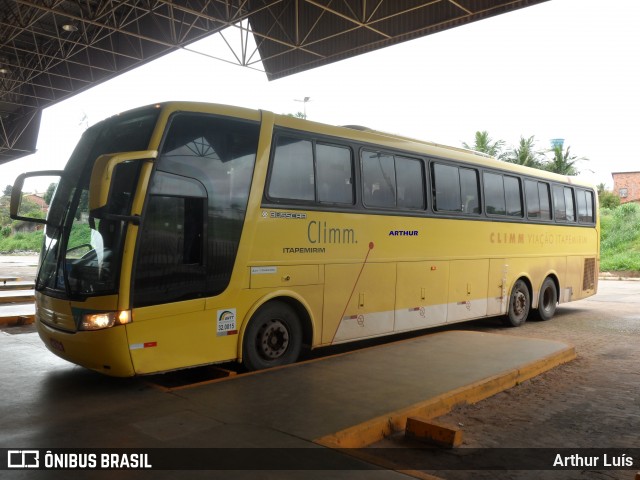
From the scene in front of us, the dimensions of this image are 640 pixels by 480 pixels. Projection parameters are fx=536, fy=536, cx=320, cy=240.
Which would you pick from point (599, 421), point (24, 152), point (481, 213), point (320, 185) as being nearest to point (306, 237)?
point (320, 185)

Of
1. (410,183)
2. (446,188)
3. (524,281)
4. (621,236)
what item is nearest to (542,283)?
(524,281)

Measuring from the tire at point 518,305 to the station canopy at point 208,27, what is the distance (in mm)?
5936

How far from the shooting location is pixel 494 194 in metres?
10.9

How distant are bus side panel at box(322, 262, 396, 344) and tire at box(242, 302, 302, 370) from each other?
0.53 meters

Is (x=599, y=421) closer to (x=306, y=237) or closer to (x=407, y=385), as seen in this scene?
(x=407, y=385)

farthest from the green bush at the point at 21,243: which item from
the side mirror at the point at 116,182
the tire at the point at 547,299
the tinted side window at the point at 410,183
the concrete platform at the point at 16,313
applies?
the side mirror at the point at 116,182

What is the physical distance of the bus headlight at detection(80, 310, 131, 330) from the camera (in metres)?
5.26

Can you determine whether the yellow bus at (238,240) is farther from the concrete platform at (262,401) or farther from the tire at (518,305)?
the tire at (518,305)

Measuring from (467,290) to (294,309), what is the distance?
14.2 feet

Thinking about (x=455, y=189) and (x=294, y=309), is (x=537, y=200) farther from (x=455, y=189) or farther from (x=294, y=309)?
(x=294, y=309)

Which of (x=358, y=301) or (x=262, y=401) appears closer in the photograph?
(x=262, y=401)

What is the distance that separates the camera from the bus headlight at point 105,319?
5.26 m

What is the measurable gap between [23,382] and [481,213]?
26.7ft

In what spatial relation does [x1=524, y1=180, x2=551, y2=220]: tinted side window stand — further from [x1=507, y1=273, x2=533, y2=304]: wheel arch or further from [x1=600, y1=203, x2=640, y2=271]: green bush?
[x1=600, y1=203, x2=640, y2=271]: green bush
